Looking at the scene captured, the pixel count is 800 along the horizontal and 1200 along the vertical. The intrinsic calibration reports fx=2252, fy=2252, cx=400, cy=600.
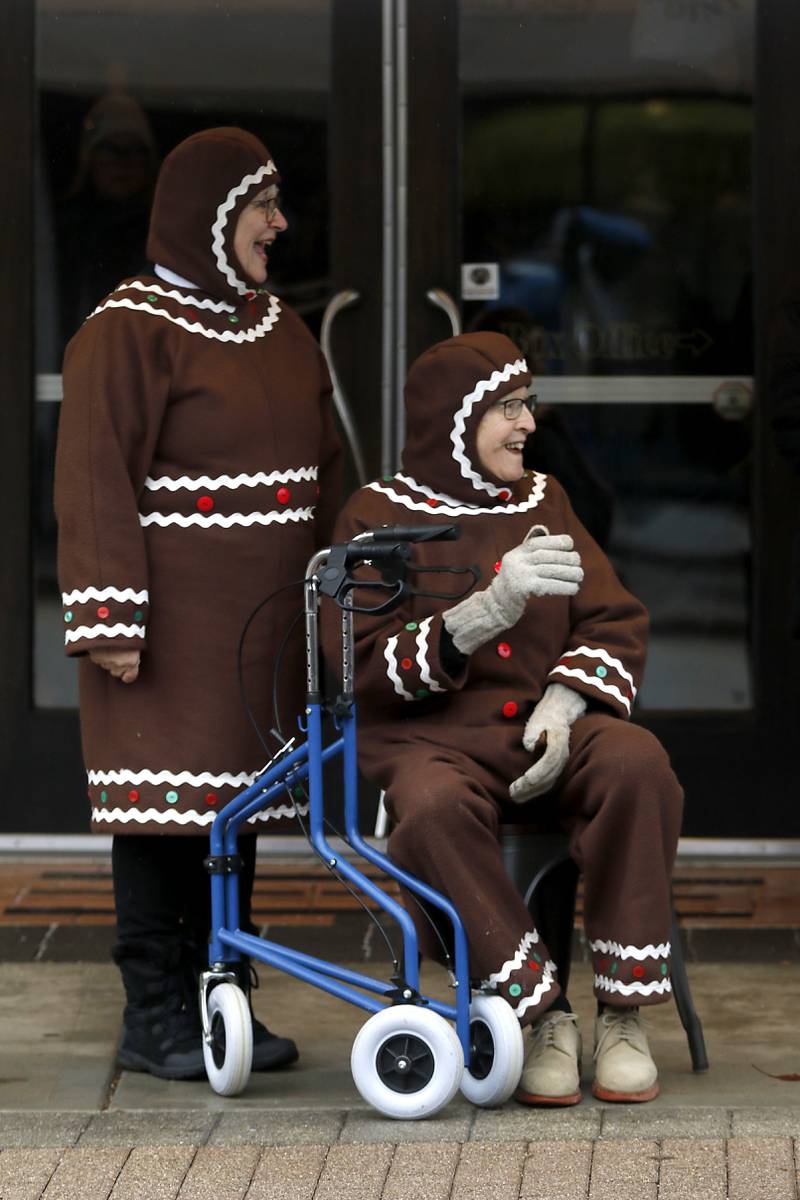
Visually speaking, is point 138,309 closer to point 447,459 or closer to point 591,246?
point 447,459

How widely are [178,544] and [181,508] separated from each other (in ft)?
0.23

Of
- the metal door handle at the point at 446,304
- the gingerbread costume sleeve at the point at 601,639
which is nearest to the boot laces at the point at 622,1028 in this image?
the gingerbread costume sleeve at the point at 601,639

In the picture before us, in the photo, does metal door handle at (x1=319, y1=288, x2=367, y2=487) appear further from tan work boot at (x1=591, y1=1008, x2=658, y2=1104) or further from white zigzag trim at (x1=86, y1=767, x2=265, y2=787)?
tan work boot at (x1=591, y1=1008, x2=658, y2=1104)

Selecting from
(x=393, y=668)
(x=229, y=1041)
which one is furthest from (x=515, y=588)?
(x=229, y=1041)

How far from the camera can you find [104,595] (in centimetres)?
424

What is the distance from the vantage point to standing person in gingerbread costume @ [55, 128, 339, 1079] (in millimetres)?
4281

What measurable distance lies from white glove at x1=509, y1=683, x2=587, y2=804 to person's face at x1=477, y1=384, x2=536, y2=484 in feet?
1.42

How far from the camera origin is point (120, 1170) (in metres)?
3.83

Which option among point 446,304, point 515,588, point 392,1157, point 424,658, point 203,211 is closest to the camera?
point 392,1157

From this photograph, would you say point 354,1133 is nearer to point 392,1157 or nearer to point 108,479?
point 392,1157

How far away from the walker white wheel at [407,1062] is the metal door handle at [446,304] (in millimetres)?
2568

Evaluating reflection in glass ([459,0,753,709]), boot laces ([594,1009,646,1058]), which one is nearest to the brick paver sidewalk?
boot laces ([594,1009,646,1058])

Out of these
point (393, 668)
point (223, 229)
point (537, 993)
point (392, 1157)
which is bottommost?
point (392, 1157)

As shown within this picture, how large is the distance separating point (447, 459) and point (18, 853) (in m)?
2.45
